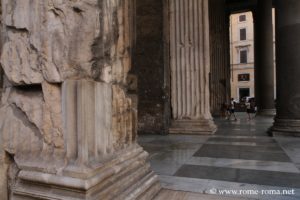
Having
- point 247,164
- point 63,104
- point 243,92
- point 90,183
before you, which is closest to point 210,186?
point 247,164

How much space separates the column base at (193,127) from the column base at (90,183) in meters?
6.11

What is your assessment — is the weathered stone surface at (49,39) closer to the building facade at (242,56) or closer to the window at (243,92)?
the building facade at (242,56)

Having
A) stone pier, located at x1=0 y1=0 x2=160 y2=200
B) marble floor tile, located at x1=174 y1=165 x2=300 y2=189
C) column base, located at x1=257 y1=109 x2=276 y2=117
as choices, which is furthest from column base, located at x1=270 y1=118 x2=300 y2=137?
column base, located at x1=257 y1=109 x2=276 y2=117

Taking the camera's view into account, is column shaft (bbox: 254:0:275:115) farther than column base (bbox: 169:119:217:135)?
Yes

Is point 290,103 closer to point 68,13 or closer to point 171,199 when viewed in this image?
point 171,199

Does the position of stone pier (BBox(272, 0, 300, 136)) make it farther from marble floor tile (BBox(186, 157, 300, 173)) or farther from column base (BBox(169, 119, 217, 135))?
marble floor tile (BBox(186, 157, 300, 173))

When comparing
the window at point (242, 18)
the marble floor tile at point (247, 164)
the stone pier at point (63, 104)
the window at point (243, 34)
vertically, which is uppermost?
the window at point (242, 18)

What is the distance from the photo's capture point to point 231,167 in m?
4.51

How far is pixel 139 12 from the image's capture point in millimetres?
9219

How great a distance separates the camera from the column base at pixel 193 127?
8.90m

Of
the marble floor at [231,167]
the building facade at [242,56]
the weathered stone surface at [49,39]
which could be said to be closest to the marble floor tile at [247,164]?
the marble floor at [231,167]

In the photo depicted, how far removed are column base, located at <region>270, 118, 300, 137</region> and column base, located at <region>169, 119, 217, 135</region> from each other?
180cm

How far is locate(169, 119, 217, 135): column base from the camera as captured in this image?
29.2 ft

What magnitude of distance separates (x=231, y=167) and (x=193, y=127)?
4.56 m
